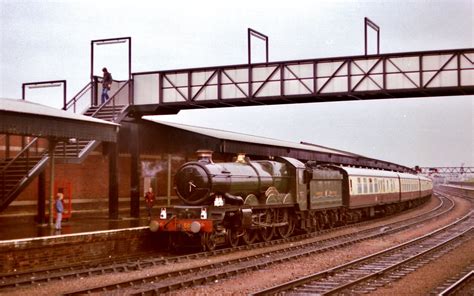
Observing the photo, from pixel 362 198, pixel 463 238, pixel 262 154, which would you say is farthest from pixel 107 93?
pixel 463 238

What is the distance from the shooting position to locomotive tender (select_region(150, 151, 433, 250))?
18203 mm

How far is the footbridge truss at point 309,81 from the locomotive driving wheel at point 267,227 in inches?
232

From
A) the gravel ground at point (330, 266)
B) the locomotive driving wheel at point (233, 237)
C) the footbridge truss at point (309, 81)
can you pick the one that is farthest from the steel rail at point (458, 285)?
the footbridge truss at point (309, 81)

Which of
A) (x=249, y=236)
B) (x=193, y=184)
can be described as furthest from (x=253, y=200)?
(x=193, y=184)

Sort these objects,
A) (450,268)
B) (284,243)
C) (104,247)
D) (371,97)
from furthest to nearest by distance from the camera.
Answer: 1. (371,97)
2. (284,243)
3. (104,247)
4. (450,268)

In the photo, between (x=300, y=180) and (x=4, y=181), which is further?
(x=300, y=180)

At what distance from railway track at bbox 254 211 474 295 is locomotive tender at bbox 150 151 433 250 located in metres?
4.33

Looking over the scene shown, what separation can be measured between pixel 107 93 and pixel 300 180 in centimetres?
939

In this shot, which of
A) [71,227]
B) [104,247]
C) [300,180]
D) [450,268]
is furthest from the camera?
[300,180]

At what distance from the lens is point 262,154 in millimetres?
29484

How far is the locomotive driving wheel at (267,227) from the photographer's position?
20.9 meters

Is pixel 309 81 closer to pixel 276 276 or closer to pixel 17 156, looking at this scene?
pixel 17 156

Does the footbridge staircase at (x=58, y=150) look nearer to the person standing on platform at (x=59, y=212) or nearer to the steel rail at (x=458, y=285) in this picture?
the person standing on platform at (x=59, y=212)

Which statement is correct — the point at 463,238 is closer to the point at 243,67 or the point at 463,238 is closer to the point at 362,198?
the point at 362,198
